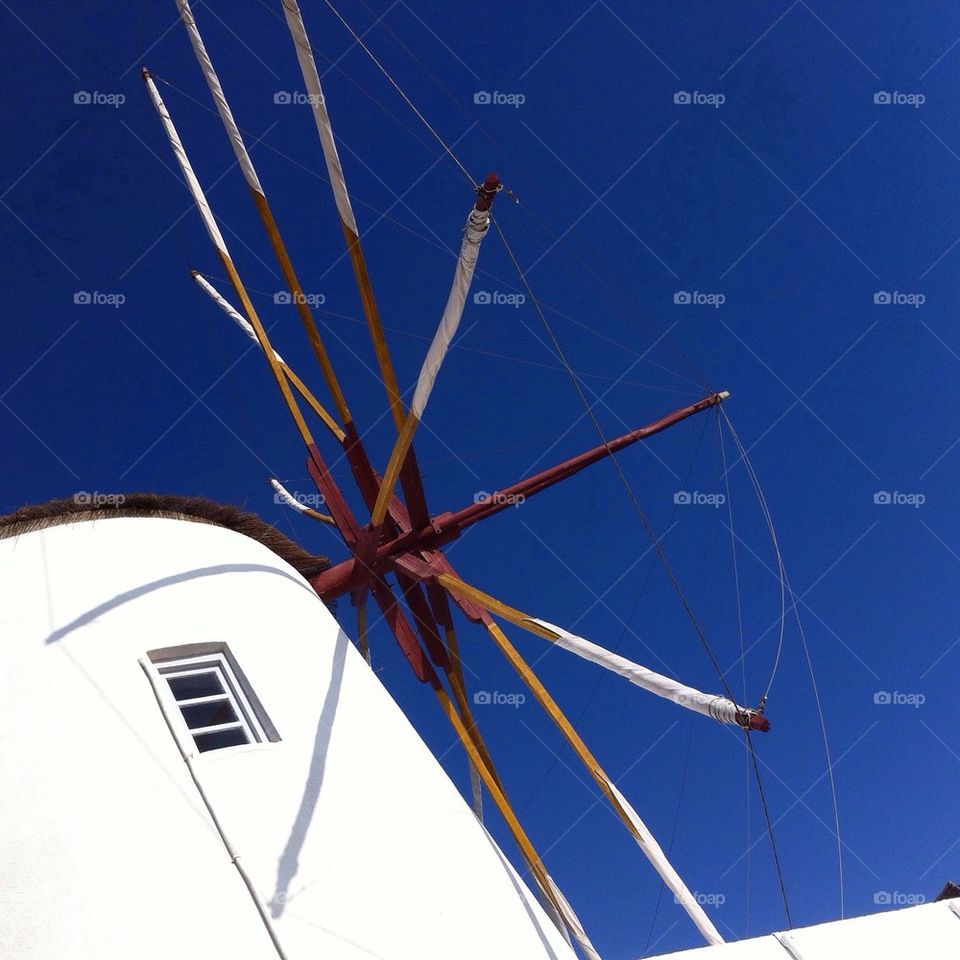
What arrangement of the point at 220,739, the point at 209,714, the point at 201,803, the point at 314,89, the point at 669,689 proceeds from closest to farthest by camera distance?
1. the point at 201,803
2. the point at 220,739
3. the point at 209,714
4. the point at 669,689
5. the point at 314,89

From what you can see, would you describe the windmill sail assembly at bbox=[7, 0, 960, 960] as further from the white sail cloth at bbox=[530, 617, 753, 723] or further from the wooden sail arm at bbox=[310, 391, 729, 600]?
the wooden sail arm at bbox=[310, 391, 729, 600]

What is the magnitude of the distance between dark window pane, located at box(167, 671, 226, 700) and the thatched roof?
2.51 m

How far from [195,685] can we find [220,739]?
2.12 ft

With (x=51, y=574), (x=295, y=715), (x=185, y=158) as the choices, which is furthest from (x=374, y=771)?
(x=185, y=158)

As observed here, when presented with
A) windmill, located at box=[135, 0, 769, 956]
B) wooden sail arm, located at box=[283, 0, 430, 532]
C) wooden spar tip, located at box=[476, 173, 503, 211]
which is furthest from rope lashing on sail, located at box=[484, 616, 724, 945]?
wooden spar tip, located at box=[476, 173, 503, 211]

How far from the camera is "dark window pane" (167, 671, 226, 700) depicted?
22.5 feet

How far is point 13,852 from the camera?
5.23 meters

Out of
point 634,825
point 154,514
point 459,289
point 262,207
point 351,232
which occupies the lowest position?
point 634,825

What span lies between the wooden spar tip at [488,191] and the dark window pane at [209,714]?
455 cm

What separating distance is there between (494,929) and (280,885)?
1.59 meters

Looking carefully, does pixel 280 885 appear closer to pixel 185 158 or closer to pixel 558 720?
pixel 558 720

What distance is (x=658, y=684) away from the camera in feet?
24.6

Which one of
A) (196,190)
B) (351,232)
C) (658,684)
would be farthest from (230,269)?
(658,684)

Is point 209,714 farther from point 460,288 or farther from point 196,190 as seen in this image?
point 196,190
